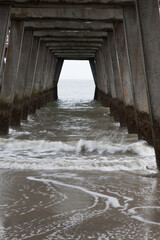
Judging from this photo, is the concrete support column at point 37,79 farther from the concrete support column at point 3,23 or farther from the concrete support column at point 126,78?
the concrete support column at point 3,23

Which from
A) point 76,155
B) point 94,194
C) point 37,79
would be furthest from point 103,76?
point 94,194

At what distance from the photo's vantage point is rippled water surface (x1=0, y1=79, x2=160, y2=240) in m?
3.96

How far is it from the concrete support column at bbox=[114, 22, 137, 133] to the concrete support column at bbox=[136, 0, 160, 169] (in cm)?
534

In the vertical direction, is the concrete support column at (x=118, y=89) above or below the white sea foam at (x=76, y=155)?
above

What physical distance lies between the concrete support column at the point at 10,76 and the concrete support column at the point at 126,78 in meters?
2.83

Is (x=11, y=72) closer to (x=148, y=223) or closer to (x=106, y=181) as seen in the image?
(x=106, y=181)

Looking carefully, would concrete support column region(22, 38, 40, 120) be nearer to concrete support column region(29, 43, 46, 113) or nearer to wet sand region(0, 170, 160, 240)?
concrete support column region(29, 43, 46, 113)

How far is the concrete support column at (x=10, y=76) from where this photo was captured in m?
12.3

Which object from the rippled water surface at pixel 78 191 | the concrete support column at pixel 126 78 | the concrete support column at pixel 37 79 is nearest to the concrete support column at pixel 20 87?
the concrete support column at pixel 126 78

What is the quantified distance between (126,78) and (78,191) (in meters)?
7.90

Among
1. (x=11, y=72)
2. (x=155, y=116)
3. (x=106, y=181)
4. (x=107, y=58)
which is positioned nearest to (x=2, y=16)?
(x=11, y=72)

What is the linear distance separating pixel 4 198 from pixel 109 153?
420cm

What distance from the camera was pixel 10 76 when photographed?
12.5 metres

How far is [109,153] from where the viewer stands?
29.3ft
